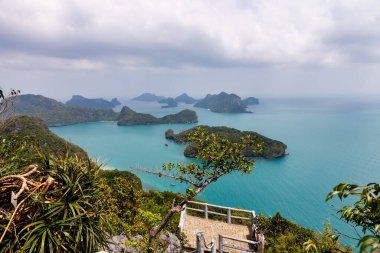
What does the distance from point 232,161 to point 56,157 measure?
4.20 meters

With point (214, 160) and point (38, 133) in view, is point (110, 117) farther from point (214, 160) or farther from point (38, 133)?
point (214, 160)

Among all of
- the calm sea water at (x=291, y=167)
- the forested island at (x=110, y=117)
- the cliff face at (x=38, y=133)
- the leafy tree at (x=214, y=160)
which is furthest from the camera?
the forested island at (x=110, y=117)

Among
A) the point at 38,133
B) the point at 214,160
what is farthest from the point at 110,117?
the point at 214,160

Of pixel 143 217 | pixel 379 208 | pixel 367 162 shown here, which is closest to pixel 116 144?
pixel 367 162

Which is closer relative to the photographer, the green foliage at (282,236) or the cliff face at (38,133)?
the green foliage at (282,236)

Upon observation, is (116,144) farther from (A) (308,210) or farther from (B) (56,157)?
(B) (56,157)

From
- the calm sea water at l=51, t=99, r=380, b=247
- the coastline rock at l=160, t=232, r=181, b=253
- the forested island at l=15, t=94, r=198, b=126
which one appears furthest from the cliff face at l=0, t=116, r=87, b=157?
the forested island at l=15, t=94, r=198, b=126

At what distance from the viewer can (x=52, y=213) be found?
3992 millimetres

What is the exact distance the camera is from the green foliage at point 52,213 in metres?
3.79

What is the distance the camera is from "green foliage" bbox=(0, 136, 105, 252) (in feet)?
12.4

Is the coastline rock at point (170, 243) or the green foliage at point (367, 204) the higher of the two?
the green foliage at point (367, 204)

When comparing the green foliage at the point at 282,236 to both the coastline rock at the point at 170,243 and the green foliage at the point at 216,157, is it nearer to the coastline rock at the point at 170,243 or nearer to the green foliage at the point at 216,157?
the coastline rock at the point at 170,243

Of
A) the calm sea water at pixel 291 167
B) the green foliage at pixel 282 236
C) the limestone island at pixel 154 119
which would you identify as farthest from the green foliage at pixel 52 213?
the limestone island at pixel 154 119

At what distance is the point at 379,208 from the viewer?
2.08 metres
